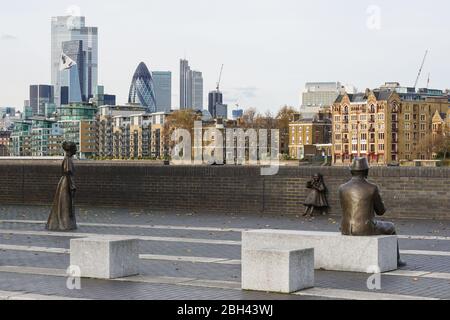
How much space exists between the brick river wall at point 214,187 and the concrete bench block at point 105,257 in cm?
1315

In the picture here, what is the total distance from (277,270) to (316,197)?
14.2m

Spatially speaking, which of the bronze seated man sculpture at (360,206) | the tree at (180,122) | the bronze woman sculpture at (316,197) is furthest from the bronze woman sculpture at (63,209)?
the tree at (180,122)

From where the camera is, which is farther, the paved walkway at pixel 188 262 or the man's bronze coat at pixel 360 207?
the man's bronze coat at pixel 360 207

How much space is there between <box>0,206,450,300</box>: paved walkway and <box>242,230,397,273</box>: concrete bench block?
220 mm

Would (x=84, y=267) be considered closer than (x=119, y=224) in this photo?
Yes

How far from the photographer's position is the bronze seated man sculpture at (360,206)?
12359mm

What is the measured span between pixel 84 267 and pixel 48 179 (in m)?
19.4

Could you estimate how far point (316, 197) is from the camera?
24531 mm

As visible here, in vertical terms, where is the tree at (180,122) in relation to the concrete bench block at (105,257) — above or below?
above

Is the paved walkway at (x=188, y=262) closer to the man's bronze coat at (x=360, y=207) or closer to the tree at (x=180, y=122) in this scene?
the man's bronze coat at (x=360, y=207)

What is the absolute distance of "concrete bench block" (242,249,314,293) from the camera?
10453 mm

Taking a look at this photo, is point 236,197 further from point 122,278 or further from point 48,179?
point 122,278
